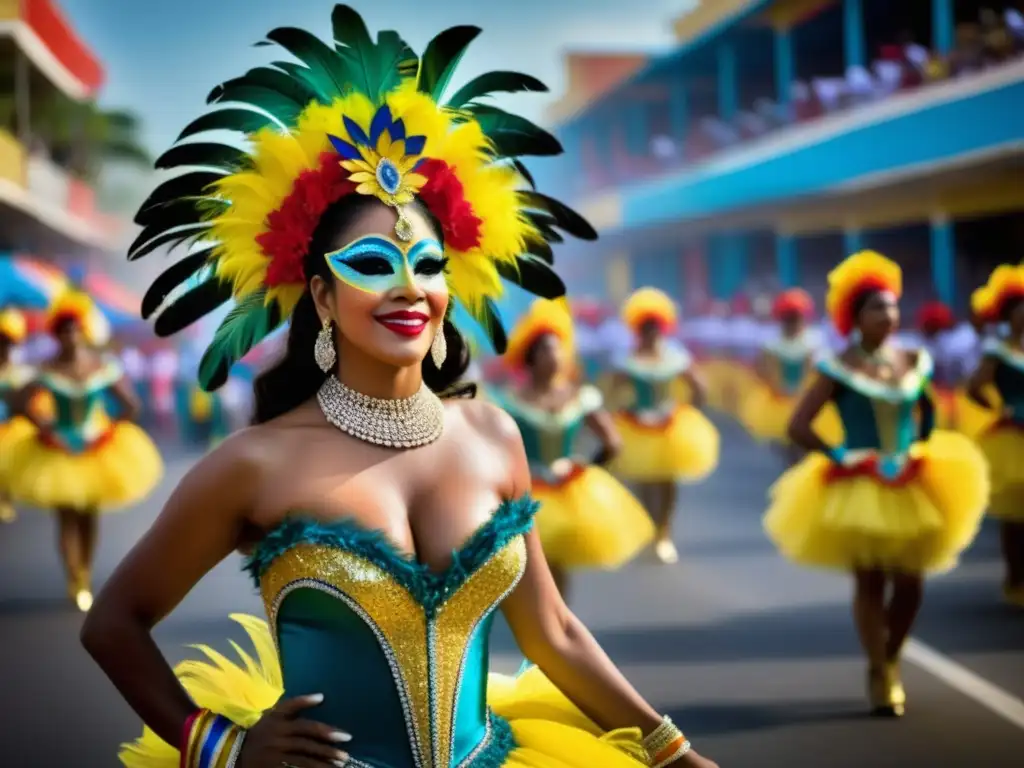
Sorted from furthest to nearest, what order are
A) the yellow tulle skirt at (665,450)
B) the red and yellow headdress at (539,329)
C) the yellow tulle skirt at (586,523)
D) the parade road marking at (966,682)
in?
the yellow tulle skirt at (665,450)
the red and yellow headdress at (539,329)
the yellow tulle skirt at (586,523)
the parade road marking at (966,682)

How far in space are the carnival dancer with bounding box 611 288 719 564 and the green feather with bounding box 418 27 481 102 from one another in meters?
9.80

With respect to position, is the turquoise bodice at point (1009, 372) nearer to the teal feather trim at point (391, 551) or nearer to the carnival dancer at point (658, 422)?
the carnival dancer at point (658, 422)

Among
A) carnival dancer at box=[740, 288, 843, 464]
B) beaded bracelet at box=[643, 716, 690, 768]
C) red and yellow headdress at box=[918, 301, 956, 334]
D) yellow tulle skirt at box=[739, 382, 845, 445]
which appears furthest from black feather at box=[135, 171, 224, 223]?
red and yellow headdress at box=[918, 301, 956, 334]

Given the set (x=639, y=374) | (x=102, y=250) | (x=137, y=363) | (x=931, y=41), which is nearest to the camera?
(x=639, y=374)

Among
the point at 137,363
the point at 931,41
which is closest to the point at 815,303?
the point at 931,41

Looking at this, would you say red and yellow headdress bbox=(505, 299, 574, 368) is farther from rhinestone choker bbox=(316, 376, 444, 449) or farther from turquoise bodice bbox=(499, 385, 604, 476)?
rhinestone choker bbox=(316, 376, 444, 449)

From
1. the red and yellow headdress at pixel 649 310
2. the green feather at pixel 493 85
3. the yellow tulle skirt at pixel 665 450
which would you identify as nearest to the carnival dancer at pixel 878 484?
the green feather at pixel 493 85

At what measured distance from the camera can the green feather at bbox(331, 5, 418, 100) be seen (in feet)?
11.6

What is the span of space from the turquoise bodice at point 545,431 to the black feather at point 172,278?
6.26 m

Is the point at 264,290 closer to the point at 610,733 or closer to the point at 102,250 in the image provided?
the point at 610,733

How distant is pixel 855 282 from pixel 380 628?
221 inches

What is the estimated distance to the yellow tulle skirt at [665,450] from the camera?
1349cm

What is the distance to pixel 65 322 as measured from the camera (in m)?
11.8

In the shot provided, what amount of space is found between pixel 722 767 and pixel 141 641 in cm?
428
